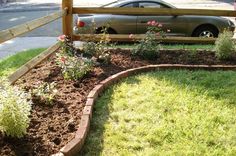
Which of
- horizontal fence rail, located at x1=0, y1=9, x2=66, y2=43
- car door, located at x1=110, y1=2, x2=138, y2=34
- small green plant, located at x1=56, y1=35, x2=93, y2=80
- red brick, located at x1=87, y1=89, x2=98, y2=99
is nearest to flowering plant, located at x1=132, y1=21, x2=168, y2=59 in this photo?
small green plant, located at x1=56, y1=35, x2=93, y2=80

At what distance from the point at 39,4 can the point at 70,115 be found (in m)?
24.2

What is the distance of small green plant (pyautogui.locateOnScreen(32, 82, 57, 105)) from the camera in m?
5.02

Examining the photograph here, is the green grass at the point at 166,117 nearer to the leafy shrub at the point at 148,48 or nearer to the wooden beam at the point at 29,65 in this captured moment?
the leafy shrub at the point at 148,48

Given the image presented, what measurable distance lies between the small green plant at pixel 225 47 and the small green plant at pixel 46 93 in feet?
11.9

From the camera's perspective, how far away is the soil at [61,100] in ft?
13.0

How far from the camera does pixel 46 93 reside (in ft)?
17.3

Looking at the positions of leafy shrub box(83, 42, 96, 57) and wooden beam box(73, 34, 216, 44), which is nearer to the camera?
leafy shrub box(83, 42, 96, 57)

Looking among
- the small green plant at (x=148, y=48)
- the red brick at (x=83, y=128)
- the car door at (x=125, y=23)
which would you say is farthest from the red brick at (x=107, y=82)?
the car door at (x=125, y=23)

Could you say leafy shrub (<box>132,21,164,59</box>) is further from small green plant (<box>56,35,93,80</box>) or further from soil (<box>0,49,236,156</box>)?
small green plant (<box>56,35,93,80</box>)

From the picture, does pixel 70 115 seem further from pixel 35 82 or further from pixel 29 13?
pixel 29 13

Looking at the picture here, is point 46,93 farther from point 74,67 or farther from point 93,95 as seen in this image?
point 74,67

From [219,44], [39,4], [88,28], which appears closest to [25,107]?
[219,44]

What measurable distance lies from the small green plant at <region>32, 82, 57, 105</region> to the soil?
7 cm

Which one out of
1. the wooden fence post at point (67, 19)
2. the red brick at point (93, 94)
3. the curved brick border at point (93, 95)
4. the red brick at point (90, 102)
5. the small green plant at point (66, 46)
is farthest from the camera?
the wooden fence post at point (67, 19)
